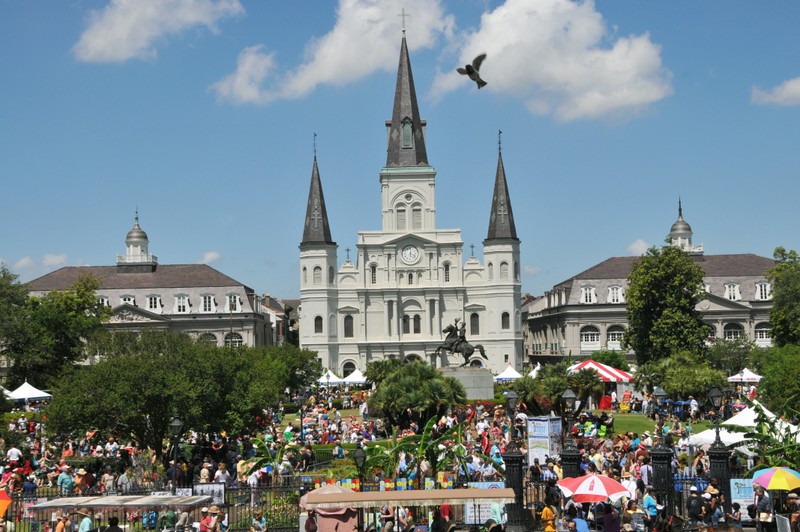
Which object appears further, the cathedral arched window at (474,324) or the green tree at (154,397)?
the cathedral arched window at (474,324)

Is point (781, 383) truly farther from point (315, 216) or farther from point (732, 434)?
point (315, 216)

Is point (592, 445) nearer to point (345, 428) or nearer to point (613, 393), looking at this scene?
point (345, 428)

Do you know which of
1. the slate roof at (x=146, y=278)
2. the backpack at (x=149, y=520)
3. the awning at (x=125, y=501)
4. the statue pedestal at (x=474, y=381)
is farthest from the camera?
the slate roof at (x=146, y=278)

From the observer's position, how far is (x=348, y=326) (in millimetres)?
99188

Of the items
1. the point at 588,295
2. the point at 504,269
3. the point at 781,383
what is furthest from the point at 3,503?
the point at 504,269

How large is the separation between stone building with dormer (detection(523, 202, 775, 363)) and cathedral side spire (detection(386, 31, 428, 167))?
809 inches

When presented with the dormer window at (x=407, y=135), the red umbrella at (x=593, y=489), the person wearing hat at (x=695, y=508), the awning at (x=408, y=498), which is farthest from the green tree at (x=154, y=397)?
the dormer window at (x=407, y=135)

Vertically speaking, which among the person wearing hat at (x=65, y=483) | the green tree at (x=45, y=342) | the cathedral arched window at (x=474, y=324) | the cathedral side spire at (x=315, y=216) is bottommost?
the person wearing hat at (x=65, y=483)

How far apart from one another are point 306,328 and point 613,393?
1944 inches

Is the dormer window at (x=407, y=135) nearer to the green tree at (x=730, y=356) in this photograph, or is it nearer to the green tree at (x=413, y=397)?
the green tree at (x=730, y=356)

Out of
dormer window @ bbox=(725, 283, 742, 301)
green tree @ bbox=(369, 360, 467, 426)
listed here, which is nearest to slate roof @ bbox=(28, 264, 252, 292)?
dormer window @ bbox=(725, 283, 742, 301)

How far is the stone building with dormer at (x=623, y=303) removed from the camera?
92562 millimetres

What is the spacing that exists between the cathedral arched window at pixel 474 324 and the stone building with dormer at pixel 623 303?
802cm

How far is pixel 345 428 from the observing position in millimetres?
42781
